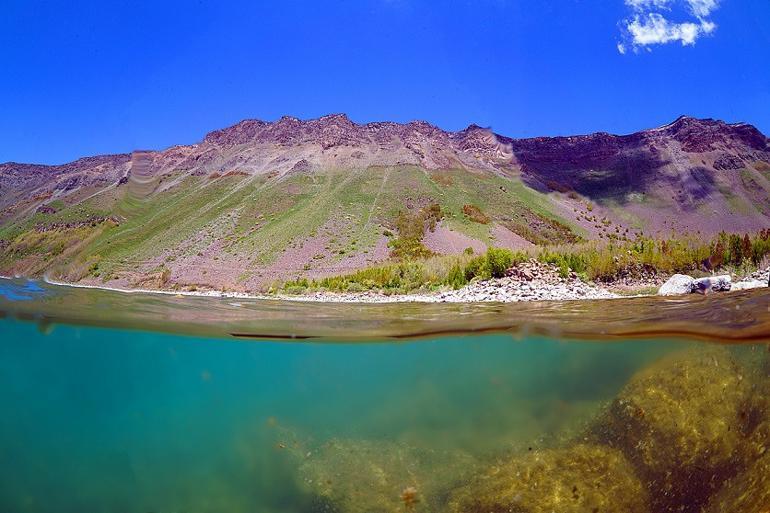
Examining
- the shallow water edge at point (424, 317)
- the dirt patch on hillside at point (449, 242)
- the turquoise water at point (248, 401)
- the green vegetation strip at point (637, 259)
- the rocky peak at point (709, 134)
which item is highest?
the rocky peak at point (709, 134)

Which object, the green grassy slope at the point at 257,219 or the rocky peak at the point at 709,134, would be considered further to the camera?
the rocky peak at the point at 709,134

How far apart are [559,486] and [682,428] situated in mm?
2778

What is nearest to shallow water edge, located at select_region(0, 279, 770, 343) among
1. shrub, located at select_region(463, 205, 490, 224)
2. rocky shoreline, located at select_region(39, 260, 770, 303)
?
rocky shoreline, located at select_region(39, 260, 770, 303)

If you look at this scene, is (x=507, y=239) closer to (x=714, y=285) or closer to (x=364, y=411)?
(x=364, y=411)

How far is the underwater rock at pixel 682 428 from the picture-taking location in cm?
785

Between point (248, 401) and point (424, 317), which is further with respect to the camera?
point (248, 401)

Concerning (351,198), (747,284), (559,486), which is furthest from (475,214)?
(559,486)

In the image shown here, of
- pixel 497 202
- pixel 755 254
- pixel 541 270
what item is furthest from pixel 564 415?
pixel 497 202

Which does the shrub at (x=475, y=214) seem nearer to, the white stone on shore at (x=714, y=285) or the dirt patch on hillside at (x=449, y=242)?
the dirt patch on hillside at (x=449, y=242)

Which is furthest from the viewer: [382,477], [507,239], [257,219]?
[257,219]

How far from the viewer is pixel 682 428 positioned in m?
8.73

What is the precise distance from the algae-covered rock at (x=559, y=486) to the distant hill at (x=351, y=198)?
33813 mm

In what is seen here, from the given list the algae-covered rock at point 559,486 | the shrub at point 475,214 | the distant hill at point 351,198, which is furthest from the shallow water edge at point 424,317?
the shrub at point 475,214

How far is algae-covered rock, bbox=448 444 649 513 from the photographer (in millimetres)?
8086
